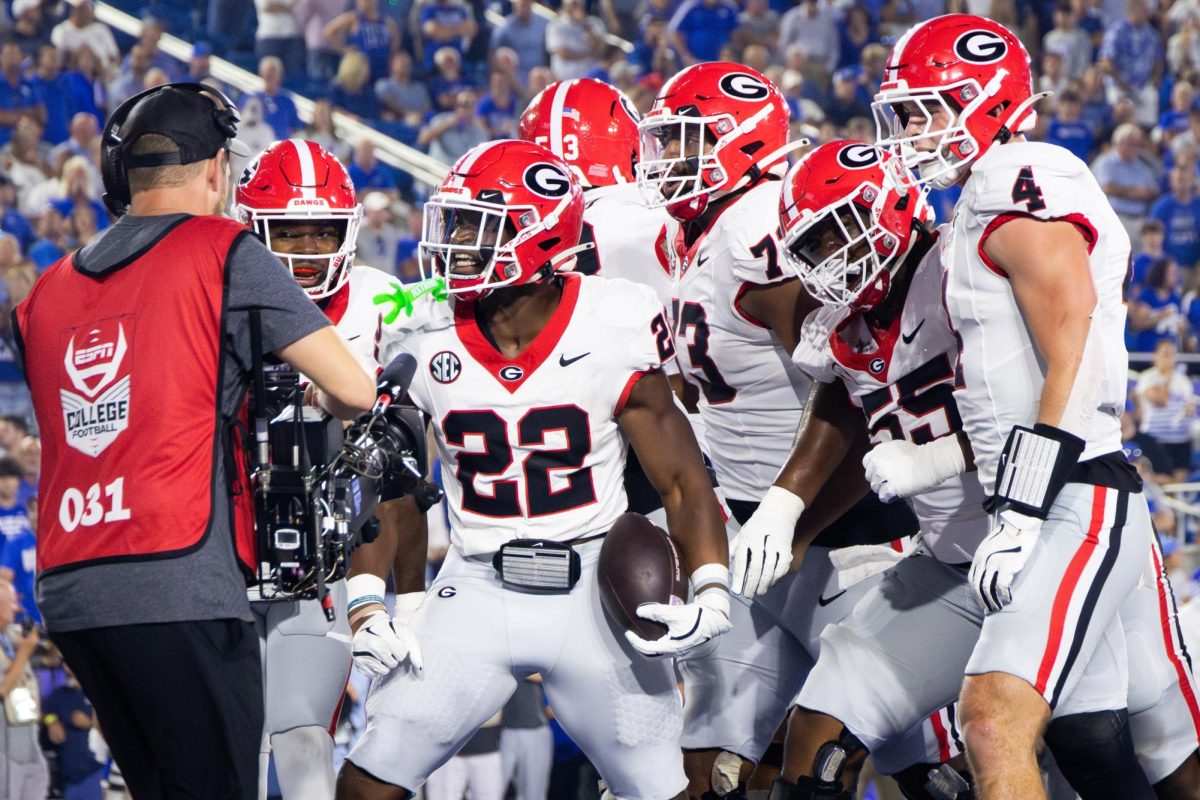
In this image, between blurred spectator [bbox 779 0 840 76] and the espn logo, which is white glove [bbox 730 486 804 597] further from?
blurred spectator [bbox 779 0 840 76]

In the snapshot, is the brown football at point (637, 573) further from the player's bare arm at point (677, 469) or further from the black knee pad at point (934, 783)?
the black knee pad at point (934, 783)

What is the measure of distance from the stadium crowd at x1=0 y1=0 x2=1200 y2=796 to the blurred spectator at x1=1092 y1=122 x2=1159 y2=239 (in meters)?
0.02

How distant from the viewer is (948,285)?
11.4 feet

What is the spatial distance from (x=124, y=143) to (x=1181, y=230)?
9178 millimetres

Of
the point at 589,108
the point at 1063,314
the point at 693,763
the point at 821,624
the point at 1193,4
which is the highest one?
the point at 1193,4

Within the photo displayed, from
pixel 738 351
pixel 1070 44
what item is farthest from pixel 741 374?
pixel 1070 44

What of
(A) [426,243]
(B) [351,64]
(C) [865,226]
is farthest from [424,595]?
(B) [351,64]

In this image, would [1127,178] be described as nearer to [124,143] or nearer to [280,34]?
[280,34]

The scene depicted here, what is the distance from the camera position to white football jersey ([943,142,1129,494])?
129 inches

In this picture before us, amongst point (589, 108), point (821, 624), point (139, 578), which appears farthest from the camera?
point (589, 108)

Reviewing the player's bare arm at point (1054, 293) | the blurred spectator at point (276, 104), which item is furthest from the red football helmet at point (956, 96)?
the blurred spectator at point (276, 104)

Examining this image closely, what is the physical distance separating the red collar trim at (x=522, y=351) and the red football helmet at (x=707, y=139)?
84 centimetres

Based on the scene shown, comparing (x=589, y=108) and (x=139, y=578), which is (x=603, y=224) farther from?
(x=139, y=578)

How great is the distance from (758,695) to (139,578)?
1.98 meters
